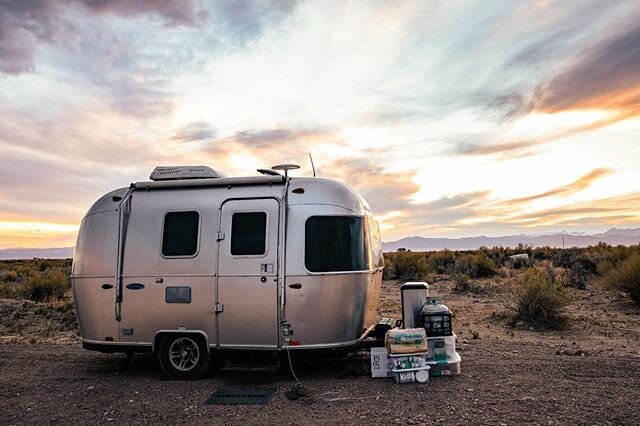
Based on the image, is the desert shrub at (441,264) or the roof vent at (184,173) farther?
the desert shrub at (441,264)

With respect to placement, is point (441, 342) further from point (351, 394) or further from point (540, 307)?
point (540, 307)

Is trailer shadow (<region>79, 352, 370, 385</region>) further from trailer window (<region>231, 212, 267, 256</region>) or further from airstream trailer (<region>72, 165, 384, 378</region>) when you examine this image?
trailer window (<region>231, 212, 267, 256</region>)

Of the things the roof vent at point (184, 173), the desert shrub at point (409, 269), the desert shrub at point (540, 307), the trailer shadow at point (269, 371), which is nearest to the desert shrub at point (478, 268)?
the desert shrub at point (409, 269)

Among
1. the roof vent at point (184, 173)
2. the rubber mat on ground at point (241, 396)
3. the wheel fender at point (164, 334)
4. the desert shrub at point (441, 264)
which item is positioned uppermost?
the roof vent at point (184, 173)

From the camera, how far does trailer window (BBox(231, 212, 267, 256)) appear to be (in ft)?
26.0

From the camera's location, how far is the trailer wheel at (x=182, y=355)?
814 centimetres

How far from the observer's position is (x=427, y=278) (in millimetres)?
22922

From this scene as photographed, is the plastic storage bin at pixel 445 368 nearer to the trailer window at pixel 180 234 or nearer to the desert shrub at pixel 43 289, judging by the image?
the trailer window at pixel 180 234

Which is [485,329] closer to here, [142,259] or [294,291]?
[294,291]

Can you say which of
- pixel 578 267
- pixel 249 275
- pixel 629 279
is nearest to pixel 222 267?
pixel 249 275

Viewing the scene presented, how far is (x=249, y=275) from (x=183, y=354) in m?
1.64

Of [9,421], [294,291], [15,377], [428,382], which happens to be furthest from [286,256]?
[15,377]

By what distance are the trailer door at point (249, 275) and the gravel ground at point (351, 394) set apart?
786mm

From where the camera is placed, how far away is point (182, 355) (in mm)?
8242
